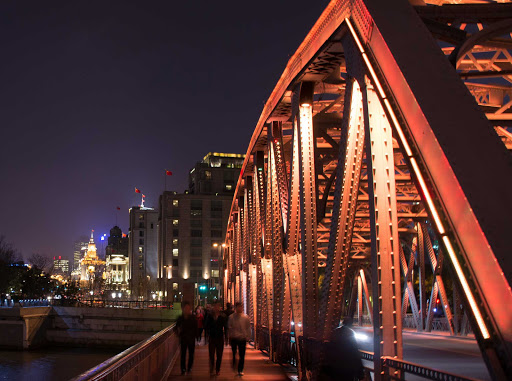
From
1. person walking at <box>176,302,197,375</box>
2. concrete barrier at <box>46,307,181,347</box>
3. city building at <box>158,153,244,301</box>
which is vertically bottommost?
concrete barrier at <box>46,307,181,347</box>

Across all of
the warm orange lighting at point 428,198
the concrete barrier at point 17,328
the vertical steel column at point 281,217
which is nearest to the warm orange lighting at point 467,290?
the warm orange lighting at point 428,198

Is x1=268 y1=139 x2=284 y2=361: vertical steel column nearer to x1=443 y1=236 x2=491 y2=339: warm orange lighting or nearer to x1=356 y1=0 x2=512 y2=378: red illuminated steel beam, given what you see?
x1=356 y1=0 x2=512 y2=378: red illuminated steel beam

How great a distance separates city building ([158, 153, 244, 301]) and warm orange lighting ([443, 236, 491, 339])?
355 feet

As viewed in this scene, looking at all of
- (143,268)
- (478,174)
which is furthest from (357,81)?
(143,268)

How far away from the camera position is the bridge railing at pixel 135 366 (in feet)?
20.8

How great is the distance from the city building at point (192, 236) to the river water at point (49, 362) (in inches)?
2030

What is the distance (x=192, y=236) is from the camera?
122000 mm

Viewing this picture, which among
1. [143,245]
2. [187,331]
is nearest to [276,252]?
[187,331]

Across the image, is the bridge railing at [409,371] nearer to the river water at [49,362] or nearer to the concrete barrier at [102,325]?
the river water at [49,362]

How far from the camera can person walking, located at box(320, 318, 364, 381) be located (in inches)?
301

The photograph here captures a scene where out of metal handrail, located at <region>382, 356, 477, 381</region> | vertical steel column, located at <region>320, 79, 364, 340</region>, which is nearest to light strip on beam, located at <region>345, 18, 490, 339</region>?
metal handrail, located at <region>382, 356, 477, 381</region>

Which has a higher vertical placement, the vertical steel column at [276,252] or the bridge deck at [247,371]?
the vertical steel column at [276,252]

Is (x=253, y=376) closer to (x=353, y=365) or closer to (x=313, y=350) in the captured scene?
(x=313, y=350)

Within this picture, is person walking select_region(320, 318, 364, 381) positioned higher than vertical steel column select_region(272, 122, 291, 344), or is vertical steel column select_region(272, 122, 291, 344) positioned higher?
vertical steel column select_region(272, 122, 291, 344)
